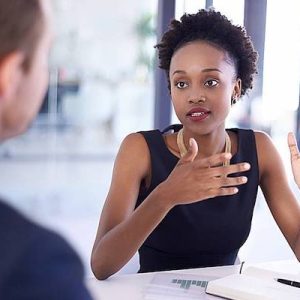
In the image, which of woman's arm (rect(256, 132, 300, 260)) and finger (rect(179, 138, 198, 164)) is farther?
woman's arm (rect(256, 132, 300, 260))

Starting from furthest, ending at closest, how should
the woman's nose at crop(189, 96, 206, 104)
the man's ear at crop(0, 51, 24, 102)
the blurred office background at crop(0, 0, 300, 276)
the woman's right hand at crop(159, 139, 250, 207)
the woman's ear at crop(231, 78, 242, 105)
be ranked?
the blurred office background at crop(0, 0, 300, 276) → the woman's ear at crop(231, 78, 242, 105) → the woman's nose at crop(189, 96, 206, 104) → the woman's right hand at crop(159, 139, 250, 207) → the man's ear at crop(0, 51, 24, 102)

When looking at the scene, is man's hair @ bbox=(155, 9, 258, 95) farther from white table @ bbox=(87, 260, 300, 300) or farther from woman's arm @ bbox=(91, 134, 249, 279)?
white table @ bbox=(87, 260, 300, 300)

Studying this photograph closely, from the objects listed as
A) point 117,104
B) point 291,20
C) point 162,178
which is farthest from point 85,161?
point 162,178

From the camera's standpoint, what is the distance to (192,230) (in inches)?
46.3

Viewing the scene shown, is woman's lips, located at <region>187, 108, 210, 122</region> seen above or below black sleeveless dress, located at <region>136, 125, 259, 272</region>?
above

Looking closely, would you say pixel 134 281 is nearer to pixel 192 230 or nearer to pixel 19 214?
pixel 192 230

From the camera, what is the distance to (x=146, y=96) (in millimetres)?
2365

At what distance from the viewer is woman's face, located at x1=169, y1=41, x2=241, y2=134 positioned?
3.75 ft

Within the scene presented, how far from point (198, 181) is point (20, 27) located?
710 millimetres

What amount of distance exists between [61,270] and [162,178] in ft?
2.91

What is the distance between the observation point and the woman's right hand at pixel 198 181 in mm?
955

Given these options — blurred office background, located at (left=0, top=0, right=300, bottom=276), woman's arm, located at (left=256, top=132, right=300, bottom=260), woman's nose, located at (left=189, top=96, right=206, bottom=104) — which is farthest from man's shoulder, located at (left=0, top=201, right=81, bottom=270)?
blurred office background, located at (left=0, top=0, right=300, bottom=276)

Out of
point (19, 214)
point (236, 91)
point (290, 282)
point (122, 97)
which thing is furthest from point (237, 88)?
point (122, 97)

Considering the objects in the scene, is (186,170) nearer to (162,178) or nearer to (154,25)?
(162,178)
